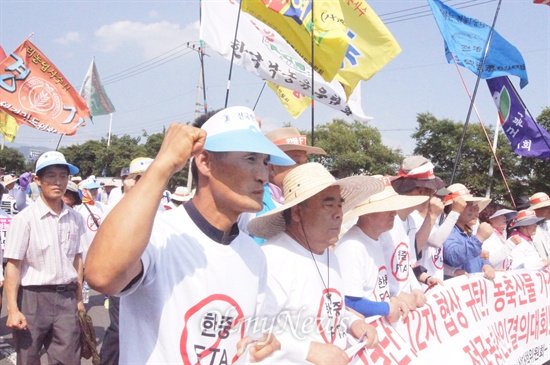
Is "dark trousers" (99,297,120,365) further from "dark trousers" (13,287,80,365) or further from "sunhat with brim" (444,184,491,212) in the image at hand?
"sunhat with brim" (444,184,491,212)

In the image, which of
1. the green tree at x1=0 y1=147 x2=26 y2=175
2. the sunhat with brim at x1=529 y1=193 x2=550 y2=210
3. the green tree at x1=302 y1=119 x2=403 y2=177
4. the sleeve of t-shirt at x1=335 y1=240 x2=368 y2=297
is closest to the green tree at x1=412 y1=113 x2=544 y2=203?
the green tree at x1=302 y1=119 x2=403 y2=177

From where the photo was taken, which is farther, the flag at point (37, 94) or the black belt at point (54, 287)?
the flag at point (37, 94)

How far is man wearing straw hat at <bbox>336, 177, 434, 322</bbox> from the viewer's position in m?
2.71

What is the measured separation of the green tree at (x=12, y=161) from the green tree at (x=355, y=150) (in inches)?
1178

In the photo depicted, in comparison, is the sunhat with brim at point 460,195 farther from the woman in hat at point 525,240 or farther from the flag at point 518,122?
the flag at point 518,122

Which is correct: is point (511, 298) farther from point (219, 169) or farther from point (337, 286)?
point (219, 169)

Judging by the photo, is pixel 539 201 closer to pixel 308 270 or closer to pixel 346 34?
pixel 346 34

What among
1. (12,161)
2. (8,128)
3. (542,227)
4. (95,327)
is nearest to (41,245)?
(95,327)

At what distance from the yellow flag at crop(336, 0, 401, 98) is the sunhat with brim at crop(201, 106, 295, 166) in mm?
4525

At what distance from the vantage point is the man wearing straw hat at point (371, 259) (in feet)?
8.91

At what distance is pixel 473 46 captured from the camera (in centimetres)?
666

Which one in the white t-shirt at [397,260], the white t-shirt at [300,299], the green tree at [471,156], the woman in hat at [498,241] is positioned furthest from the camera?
the green tree at [471,156]

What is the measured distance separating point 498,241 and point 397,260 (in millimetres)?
2474

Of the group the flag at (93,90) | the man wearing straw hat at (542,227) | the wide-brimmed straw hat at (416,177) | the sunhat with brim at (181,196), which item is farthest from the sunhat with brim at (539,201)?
the flag at (93,90)
